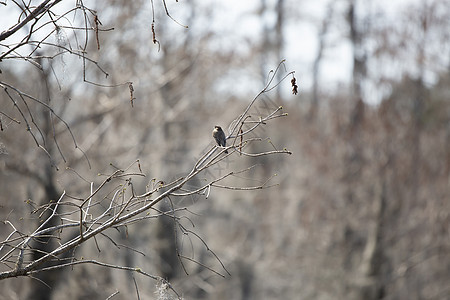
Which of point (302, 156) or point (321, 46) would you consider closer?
point (302, 156)

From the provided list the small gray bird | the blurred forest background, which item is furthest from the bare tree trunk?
the small gray bird

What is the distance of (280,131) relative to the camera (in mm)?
19062

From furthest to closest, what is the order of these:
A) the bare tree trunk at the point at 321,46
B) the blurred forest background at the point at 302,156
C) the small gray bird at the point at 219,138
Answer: the bare tree trunk at the point at 321,46
the blurred forest background at the point at 302,156
the small gray bird at the point at 219,138

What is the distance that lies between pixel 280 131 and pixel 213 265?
5366 mm

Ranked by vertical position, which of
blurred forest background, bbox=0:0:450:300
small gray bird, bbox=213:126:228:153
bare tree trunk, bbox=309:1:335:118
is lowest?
small gray bird, bbox=213:126:228:153

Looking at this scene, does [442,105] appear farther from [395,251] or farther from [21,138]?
[21,138]

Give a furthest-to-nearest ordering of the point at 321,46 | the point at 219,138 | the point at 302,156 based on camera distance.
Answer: the point at 321,46 → the point at 302,156 → the point at 219,138

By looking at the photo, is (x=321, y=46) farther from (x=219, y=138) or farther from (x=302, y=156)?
(x=219, y=138)

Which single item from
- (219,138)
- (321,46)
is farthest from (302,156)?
(219,138)

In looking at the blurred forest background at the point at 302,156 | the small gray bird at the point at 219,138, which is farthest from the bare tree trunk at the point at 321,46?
the small gray bird at the point at 219,138

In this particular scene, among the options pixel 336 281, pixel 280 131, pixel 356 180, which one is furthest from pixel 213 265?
pixel 280 131

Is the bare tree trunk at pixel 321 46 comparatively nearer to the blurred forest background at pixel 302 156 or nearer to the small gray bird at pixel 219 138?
the blurred forest background at pixel 302 156

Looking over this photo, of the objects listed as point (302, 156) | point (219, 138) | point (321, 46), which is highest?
point (321, 46)

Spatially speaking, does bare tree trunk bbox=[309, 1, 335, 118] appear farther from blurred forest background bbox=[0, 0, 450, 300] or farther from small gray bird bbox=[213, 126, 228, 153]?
small gray bird bbox=[213, 126, 228, 153]
